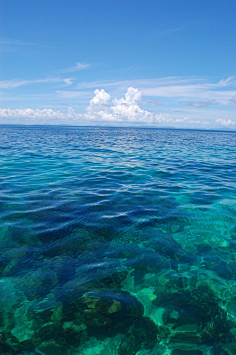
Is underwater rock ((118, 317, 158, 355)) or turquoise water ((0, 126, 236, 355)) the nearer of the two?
underwater rock ((118, 317, 158, 355))

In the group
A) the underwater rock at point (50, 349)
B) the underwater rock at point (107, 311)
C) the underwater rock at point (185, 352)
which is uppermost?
the underwater rock at point (107, 311)

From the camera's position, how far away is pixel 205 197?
1124cm

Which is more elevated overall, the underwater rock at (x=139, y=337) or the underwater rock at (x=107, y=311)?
the underwater rock at (x=107, y=311)

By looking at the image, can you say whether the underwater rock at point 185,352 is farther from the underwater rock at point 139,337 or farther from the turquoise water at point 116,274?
the underwater rock at point 139,337

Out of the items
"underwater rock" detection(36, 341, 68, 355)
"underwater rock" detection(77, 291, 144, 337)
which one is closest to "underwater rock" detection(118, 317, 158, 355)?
"underwater rock" detection(77, 291, 144, 337)

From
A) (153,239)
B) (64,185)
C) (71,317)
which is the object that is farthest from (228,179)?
(71,317)

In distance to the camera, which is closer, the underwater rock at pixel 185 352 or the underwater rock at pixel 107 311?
the underwater rock at pixel 185 352

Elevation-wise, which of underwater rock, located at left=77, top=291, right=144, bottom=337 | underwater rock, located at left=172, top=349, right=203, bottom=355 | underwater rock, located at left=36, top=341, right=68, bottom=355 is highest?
underwater rock, located at left=77, top=291, right=144, bottom=337

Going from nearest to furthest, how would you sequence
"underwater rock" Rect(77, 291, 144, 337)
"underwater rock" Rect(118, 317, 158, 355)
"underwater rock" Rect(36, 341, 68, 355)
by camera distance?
"underwater rock" Rect(36, 341, 68, 355) → "underwater rock" Rect(118, 317, 158, 355) → "underwater rock" Rect(77, 291, 144, 337)

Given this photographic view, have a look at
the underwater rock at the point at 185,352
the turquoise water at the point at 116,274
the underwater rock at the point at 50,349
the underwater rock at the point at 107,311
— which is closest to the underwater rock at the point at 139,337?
the turquoise water at the point at 116,274

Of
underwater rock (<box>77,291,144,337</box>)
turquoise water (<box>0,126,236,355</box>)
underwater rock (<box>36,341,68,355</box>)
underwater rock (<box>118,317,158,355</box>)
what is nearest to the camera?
underwater rock (<box>36,341,68,355</box>)

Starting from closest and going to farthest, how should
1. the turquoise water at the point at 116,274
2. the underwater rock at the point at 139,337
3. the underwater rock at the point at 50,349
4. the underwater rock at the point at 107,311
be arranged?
the underwater rock at the point at 50,349 → the underwater rock at the point at 139,337 → the turquoise water at the point at 116,274 → the underwater rock at the point at 107,311

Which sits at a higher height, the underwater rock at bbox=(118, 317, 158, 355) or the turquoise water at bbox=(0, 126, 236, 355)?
the turquoise water at bbox=(0, 126, 236, 355)

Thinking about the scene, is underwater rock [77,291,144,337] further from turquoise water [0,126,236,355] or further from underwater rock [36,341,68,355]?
underwater rock [36,341,68,355]
